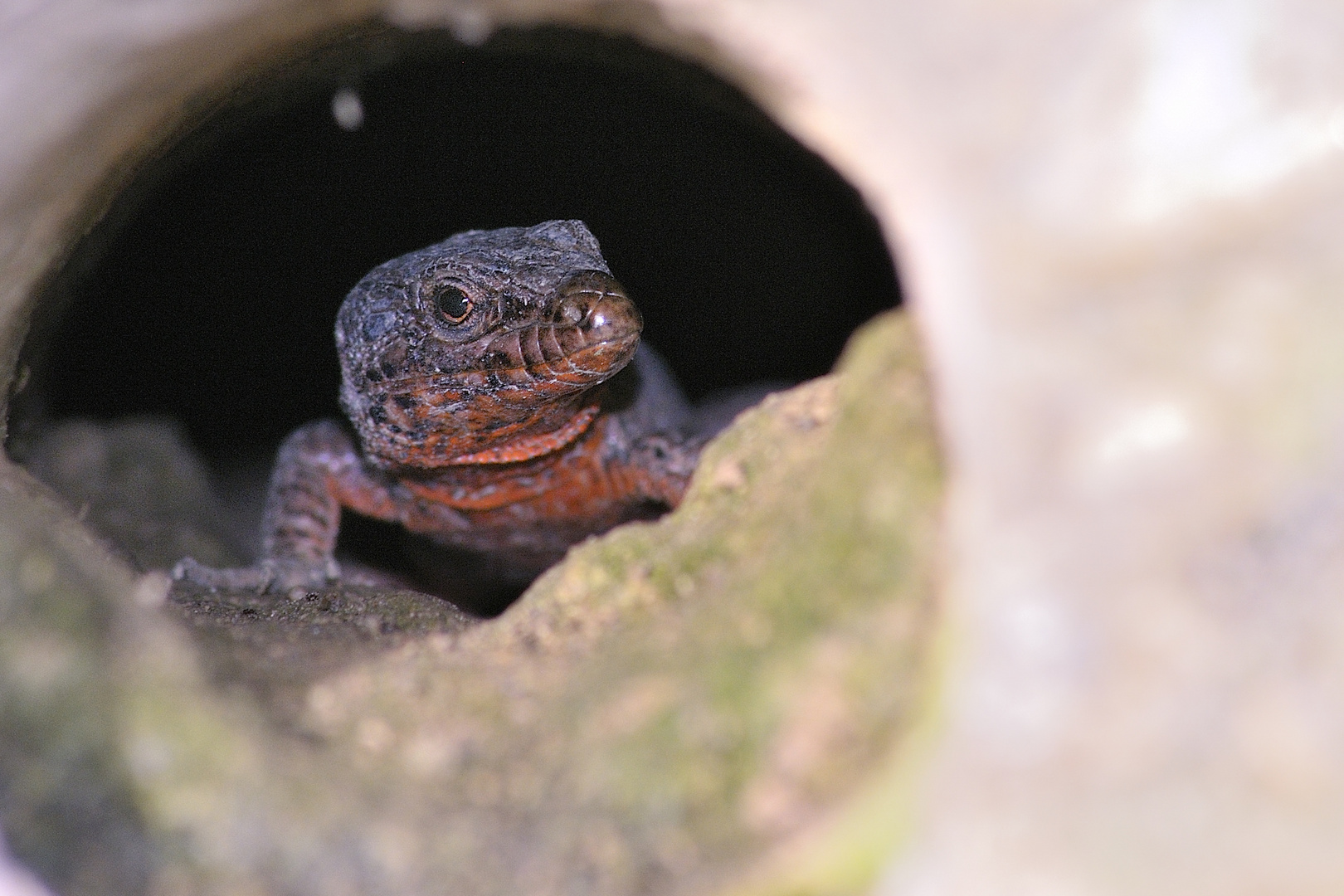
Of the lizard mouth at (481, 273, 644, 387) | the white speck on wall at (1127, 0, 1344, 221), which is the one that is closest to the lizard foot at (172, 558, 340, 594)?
the lizard mouth at (481, 273, 644, 387)

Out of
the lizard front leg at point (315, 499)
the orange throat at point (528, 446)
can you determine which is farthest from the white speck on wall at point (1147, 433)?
the lizard front leg at point (315, 499)

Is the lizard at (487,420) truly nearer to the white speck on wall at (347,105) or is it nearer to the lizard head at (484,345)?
the lizard head at (484,345)

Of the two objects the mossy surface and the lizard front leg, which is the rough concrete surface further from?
the lizard front leg

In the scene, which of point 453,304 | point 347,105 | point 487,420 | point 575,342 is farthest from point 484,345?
point 347,105

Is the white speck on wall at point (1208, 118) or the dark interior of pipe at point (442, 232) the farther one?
the dark interior of pipe at point (442, 232)

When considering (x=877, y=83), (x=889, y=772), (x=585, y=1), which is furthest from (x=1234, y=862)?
(x=585, y=1)

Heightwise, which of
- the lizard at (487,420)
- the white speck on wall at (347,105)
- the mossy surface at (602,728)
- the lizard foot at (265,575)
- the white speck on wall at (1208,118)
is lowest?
the mossy surface at (602,728)
